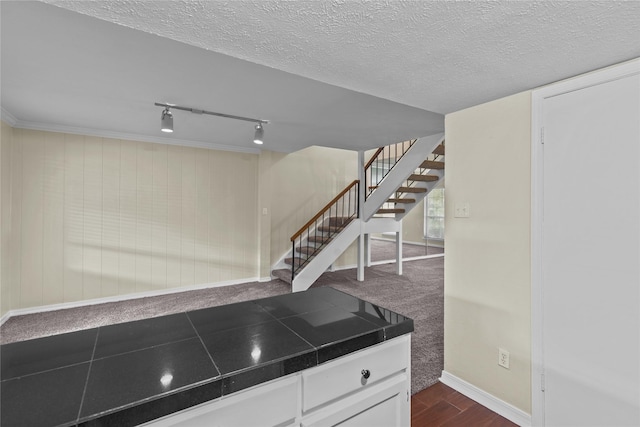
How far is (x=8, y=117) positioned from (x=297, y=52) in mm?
3932

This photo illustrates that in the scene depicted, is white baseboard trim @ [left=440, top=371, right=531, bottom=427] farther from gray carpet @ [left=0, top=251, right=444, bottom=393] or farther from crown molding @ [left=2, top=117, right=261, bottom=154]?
crown molding @ [left=2, top=117, right=261, bottom=154]

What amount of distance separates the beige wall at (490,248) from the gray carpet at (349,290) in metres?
0.50

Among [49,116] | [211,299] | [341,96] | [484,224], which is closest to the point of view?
[484,224]

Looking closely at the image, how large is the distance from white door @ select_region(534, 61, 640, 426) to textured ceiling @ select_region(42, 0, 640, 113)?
0.98 feet

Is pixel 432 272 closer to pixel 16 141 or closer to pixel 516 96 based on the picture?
pixel 516 96

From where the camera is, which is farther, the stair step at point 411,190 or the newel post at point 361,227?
the newel post at point 361,227

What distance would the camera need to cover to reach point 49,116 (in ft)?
11.3

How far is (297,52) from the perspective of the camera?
1.47 meters

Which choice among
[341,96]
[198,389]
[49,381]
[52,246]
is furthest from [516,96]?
[52,246]

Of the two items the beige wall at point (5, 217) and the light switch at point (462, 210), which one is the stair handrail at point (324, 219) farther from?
the beige wall at point (5, 217)

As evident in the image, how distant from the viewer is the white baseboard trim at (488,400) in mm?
1938

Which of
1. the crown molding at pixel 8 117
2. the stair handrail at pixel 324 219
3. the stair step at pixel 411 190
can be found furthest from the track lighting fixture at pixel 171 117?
the stair step at pixel 411 190

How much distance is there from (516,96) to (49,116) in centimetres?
465

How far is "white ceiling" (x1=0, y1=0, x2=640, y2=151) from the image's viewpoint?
1.15 metres
